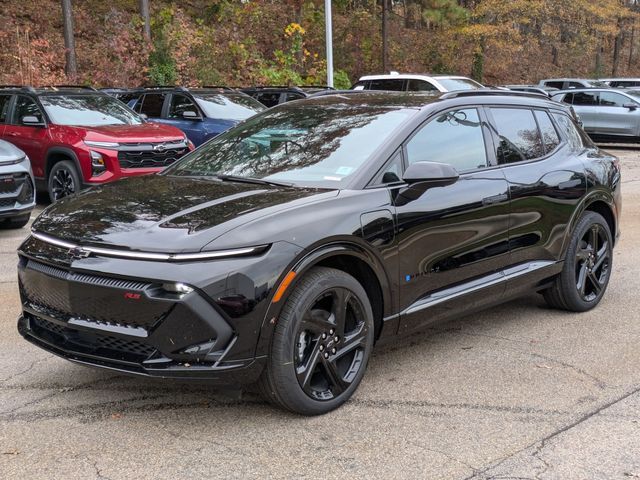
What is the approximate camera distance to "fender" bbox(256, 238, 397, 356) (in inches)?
142

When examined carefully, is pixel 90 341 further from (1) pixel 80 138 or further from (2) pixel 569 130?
(1) pixel 80 138

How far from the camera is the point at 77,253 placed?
3689mm

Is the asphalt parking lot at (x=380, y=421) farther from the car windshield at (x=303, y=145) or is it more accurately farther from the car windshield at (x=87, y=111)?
the car windshield at (x=87, y=111)

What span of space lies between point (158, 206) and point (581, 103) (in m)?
20.6

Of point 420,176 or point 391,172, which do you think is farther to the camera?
point 391,172

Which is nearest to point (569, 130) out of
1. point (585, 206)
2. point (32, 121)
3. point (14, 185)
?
point (585, 206)

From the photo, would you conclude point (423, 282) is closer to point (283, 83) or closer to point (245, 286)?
point (245, 286)

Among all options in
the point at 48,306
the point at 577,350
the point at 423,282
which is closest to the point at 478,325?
the point at 577,350

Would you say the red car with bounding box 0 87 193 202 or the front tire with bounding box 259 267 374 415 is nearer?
the front tire with bounding box 259 267 374 415

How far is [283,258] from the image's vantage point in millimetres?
3660

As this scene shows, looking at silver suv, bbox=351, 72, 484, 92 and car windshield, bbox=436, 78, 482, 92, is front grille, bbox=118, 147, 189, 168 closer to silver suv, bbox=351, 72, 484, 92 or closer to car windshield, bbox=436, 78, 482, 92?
silver suv, bbox=351, 72, 484, 92

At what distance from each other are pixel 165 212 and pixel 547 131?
337 centimetres

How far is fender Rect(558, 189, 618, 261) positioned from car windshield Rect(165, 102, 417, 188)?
5.90 ft

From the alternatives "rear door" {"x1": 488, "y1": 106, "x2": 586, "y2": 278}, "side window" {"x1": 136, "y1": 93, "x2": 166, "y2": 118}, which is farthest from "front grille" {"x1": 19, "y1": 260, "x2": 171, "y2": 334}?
"side window" {"x1": 136, "y1": 93, "x2": 166, "y2": 118}
